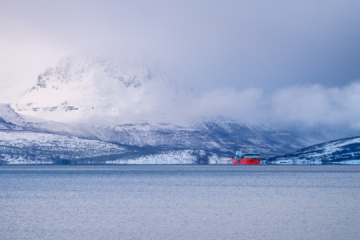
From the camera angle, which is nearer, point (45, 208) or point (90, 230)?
point (90, 230)

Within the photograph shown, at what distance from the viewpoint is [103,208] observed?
80.7 metres

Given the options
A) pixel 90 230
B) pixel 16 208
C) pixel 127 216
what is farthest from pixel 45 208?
pixel 90 230

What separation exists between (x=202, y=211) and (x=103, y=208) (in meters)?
17.4

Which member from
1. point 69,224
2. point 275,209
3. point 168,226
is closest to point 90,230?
point 69,224

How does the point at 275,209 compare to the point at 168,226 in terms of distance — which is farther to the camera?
the point at 275,209

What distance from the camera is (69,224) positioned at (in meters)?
64.1

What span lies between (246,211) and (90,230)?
26.1m

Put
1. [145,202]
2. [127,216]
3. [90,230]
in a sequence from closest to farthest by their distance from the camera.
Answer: [90,230], [127,216], [145,202]

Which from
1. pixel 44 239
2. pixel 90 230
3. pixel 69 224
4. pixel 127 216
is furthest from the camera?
pixel 127 216

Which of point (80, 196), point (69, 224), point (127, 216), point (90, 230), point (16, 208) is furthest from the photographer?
point (80, 196)

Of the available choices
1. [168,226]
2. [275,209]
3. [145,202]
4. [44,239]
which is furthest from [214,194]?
[44,239]

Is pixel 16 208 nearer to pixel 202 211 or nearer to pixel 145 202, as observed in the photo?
pixel 145 202

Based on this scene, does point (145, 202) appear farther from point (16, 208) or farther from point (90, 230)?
point (90, 230)

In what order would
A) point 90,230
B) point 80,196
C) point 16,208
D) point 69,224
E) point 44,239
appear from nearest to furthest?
point 44,239, point 90,230, point 69,224, point 16,208, point 80,196
